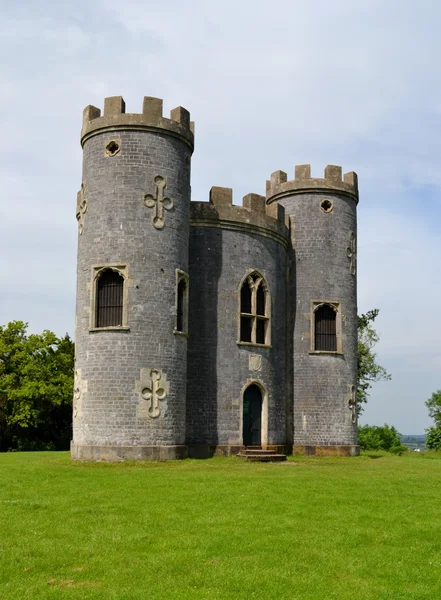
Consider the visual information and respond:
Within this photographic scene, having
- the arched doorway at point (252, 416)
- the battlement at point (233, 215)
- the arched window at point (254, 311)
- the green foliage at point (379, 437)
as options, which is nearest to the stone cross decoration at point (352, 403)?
the arched doorway at point (252, 416)

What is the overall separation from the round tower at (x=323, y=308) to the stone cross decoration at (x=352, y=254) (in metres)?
0.04

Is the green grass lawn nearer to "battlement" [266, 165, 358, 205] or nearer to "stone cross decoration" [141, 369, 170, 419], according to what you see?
"stone cross decoration" [141, 369, 170, 419]

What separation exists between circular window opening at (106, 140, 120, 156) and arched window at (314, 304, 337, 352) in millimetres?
Result: 10657

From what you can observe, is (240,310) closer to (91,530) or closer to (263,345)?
(263,345)

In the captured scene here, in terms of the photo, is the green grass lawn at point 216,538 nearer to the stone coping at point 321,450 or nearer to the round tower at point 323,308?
the stone coping at point 321,450

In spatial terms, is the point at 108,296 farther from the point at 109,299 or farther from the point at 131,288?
the point at 131,288

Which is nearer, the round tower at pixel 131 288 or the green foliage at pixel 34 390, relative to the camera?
the round tower at pixel 131 288

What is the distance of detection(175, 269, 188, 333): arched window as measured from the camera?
23.0m

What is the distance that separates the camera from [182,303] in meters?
23.4

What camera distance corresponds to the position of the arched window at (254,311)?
1019 inches

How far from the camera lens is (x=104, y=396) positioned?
842 inches

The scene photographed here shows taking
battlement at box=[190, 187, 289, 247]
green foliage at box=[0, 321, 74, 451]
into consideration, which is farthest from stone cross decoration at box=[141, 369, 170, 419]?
green foliage at box=[0, 321, 74, 451]

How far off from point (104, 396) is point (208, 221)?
7494 millimetres

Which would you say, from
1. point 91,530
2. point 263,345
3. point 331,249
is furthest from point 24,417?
point 91,530
